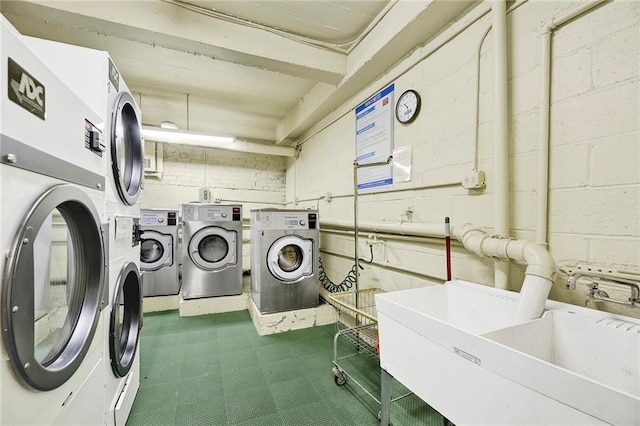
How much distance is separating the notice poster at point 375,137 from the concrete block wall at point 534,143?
11 centimetres

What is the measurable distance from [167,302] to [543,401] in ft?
12.2

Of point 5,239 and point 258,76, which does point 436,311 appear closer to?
point 5,239

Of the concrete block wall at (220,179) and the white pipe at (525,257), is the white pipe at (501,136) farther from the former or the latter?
the concrete block wall at (220,179)

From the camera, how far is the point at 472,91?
1.63m

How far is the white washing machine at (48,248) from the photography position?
1.95 feet

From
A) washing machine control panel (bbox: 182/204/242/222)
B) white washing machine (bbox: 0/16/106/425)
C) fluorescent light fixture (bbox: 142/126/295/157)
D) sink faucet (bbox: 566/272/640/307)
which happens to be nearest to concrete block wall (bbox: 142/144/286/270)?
fluorescent light fixture (bbox: 142/126/295/157)

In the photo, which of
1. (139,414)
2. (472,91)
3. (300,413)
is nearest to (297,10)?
(472,91)

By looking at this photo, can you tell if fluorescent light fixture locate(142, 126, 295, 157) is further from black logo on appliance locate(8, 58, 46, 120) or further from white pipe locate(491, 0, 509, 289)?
white pipe locate(491, 0, 509, 289)

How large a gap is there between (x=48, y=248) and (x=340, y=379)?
1.81m

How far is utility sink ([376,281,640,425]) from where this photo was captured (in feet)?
1.88

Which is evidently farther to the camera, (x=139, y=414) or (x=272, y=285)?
(x=272, y=285)

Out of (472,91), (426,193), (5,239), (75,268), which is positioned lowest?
(75,268)

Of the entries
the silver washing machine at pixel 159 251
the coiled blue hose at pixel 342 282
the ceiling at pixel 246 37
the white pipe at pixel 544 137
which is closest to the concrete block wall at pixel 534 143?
the white pipe at pixel 544 137

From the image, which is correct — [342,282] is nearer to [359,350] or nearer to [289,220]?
[359,350]
